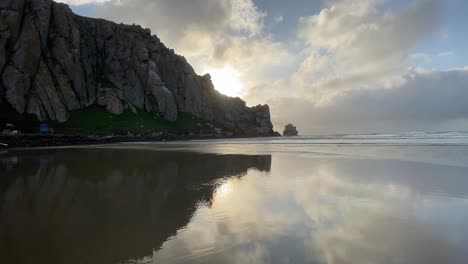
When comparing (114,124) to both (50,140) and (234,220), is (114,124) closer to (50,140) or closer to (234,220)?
(50,140)

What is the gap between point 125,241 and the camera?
10.3 meters

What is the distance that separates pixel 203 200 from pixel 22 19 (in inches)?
4917

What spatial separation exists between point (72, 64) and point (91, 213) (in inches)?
5161

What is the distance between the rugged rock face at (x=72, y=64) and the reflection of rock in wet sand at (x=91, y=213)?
3682 inches

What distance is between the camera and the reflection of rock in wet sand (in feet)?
30.7

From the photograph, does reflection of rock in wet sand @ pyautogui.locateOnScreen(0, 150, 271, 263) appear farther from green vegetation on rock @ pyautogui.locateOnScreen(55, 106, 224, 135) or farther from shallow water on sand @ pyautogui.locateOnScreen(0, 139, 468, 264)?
green vegetation on rock @ pyautogui.locateOnScreen(55, 106, 224, 135)

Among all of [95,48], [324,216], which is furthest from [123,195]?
[95,48]

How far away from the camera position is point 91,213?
45.1 ft

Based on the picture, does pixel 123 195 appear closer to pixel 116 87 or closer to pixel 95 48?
pixel 116 87

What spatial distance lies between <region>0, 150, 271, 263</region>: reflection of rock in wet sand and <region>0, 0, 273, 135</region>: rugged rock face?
93514 millimetres

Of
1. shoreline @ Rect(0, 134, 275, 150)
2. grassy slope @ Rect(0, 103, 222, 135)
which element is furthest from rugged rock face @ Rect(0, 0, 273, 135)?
shoreline @ Rect(0, 134, 275, 150)

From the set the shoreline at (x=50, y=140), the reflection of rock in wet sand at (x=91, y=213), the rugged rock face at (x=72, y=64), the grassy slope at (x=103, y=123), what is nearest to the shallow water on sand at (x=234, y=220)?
the reflection of rock in wet sand at (x=91, y=213)

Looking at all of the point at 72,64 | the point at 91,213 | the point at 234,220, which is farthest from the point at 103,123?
the point at 234,220

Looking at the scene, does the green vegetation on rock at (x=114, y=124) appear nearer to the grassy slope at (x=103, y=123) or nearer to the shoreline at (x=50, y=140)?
the grassy slope at (x=103, y=123)
